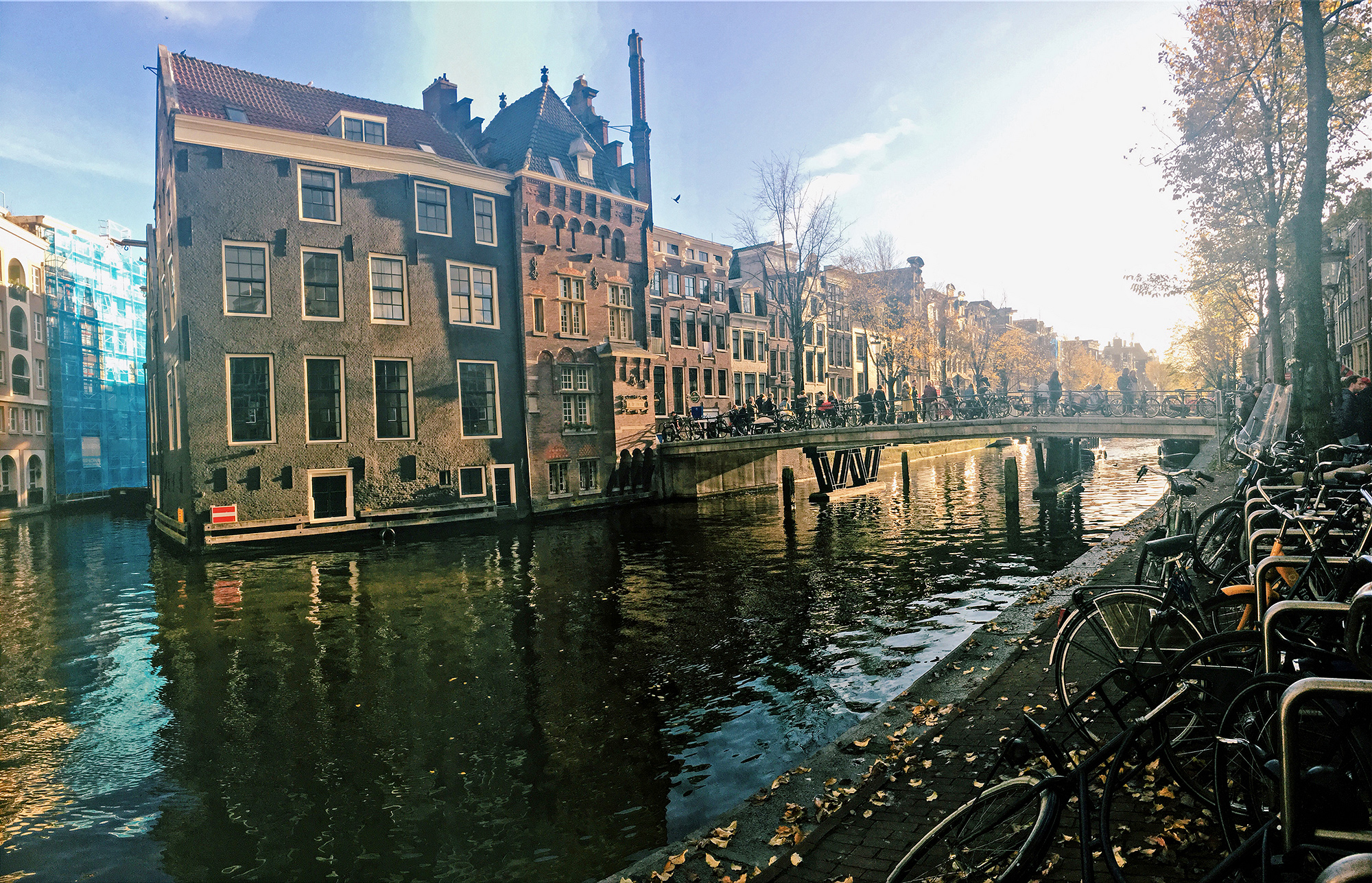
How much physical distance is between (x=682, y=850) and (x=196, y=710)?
843 centimetres

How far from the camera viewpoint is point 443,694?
10.5 m

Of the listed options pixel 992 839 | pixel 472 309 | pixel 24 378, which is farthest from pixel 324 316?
pixel 24 378

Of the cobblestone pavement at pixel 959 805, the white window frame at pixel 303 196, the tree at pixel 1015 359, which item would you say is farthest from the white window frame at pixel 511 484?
the tree at pixel 1015 359

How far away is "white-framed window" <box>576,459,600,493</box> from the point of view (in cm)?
3616

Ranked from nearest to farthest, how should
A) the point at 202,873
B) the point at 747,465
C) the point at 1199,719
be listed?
the point at 1199,719
the point at 202,873
the point at 747,465

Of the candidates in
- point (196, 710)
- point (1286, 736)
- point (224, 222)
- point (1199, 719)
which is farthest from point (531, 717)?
point (224, 222)

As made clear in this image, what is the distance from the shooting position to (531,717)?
945cm

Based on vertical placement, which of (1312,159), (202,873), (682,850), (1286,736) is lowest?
(202,873)

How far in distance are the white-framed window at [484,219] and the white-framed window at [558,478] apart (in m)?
9.79

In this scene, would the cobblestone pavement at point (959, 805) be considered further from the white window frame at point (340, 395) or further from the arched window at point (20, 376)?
the arched window at point (20, 376)

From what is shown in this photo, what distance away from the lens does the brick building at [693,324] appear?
4781cm

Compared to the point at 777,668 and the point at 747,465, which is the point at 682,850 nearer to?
the point at 777,668

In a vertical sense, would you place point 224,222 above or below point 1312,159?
above

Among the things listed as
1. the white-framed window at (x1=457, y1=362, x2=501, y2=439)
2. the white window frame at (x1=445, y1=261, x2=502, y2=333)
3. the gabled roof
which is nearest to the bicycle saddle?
the white-framed window at (x1=457, y1=362, x2=501, y2=439)
